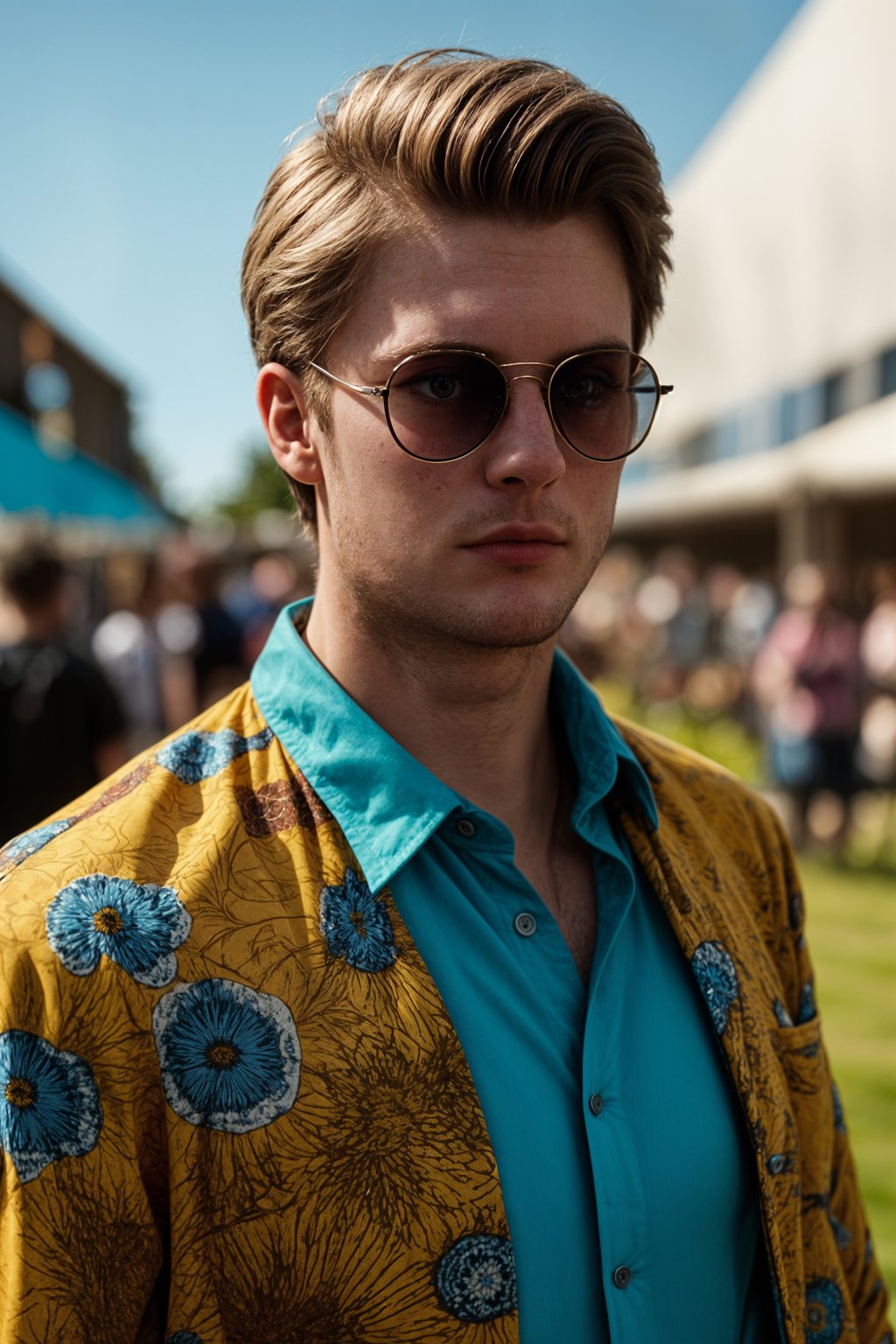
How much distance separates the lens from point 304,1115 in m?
1.32

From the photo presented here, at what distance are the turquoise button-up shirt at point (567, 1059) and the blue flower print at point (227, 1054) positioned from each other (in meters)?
0.21

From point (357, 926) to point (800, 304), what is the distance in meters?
16.8

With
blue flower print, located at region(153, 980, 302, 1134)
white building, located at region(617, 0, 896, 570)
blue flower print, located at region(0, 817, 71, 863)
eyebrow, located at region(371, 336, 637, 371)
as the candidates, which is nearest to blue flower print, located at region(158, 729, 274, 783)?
blue flower print, located at region(0, 817, 71, 863)

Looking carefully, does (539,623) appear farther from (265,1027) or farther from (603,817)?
(265,1027)

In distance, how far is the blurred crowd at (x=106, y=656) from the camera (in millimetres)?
4707

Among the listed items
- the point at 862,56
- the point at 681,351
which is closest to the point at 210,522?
the point at 681,351

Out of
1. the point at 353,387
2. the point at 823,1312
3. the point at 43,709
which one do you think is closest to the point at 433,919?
the point at 353,387

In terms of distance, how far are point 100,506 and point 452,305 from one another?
8.63 meters

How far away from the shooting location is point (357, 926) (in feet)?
4.67

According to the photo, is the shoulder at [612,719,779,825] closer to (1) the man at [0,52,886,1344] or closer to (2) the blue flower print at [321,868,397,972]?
(1) the man at [0,52,886,1344]

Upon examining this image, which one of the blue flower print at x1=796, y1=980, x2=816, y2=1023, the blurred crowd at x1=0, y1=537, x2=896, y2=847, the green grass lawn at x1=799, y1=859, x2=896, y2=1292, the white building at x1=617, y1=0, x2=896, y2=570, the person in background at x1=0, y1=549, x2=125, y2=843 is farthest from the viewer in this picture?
the white building at x1=617, y1=0, x2=896, y2=570

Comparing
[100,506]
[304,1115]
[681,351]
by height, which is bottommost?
[304,1115]

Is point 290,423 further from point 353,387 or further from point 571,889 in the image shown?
point 571,889

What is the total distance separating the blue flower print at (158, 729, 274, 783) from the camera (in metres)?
1.56
